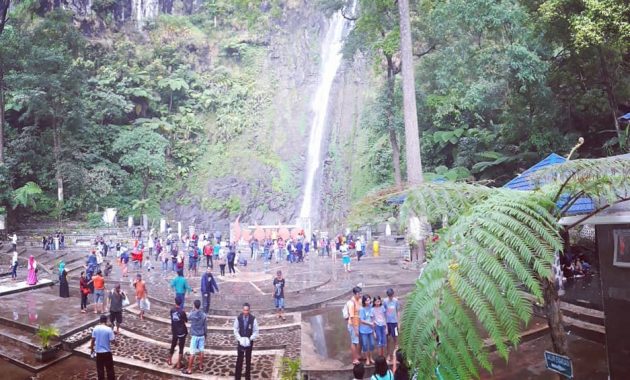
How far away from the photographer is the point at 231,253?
1583 centimetres

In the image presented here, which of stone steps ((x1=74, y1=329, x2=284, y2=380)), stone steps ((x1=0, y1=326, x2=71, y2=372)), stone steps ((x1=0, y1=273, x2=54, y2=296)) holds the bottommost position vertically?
stone steps ((x1=74, y1=329, x2=284, y2=380))

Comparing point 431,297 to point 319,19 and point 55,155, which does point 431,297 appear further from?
point 319,19

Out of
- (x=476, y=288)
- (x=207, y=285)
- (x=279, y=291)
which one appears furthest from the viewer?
(x=279, y=291)

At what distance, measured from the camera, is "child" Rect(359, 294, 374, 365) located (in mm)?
6723

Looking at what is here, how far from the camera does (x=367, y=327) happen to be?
22.1 ft

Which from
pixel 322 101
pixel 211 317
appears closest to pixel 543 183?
pixel 211 317

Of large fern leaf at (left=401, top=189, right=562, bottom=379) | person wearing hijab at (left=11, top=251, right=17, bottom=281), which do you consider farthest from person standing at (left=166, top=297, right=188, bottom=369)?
person wearing hijab at (left=11, top=251, right=17, bottom=281)

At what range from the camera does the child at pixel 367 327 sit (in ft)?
22.1

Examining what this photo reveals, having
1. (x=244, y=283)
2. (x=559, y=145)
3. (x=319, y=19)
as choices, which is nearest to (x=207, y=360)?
(x=244, y=283)

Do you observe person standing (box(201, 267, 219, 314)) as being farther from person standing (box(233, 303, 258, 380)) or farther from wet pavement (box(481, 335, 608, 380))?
wet pavement (box(481, 335, 608, 380))

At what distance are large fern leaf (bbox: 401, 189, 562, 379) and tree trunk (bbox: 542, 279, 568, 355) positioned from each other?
49 centimetres

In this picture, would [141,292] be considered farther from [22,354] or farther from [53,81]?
[53,81]

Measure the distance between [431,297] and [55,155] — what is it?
32.6 metres

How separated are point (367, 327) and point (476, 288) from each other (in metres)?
4.49
